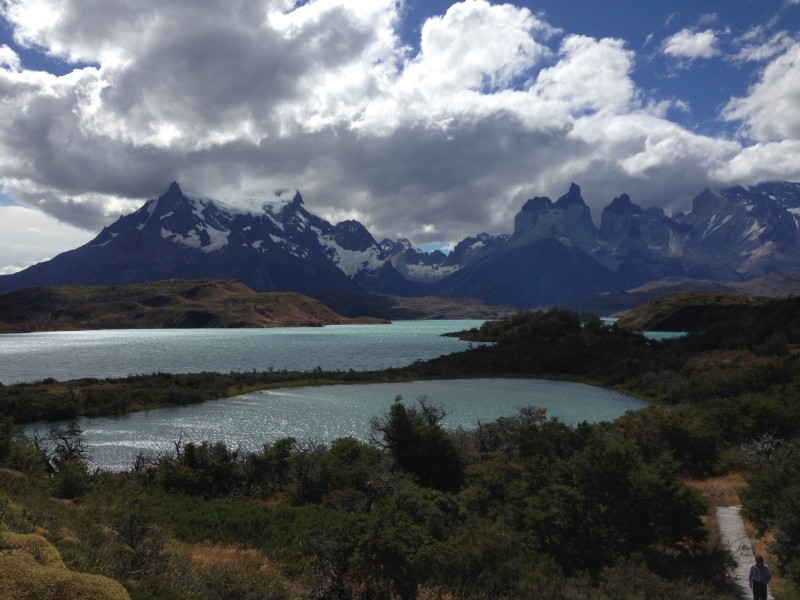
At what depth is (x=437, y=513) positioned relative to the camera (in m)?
26.3

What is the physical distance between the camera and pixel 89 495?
31922 millimetres

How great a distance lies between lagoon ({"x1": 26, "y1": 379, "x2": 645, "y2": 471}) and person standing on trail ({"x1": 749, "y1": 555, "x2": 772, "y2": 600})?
43741 mm

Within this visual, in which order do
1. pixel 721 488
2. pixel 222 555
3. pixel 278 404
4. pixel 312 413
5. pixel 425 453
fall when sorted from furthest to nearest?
pixel 278 404, pixel 312 413, pixel 425 453, pixel 721 488, pixel 222 555

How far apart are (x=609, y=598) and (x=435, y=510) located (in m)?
9.90

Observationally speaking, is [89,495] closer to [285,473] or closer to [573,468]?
[285,473]

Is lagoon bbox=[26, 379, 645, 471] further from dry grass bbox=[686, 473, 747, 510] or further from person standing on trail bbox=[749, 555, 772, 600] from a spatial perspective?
person standing on trail bbox=[749, 555, 772, 600]

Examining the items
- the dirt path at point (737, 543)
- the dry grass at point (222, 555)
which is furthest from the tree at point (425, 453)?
the dry grass at point (222, 555)

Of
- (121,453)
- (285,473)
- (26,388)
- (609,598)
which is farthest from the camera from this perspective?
(26,388)

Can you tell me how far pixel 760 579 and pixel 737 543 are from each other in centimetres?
770

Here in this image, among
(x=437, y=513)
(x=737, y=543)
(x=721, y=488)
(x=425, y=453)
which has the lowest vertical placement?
(x=721, y=488)

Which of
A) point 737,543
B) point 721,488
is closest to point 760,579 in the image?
point 737,543

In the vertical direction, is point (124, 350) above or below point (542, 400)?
above

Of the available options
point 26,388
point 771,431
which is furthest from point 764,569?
point 26,388

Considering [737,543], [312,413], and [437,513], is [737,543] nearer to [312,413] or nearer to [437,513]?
[437,513]
